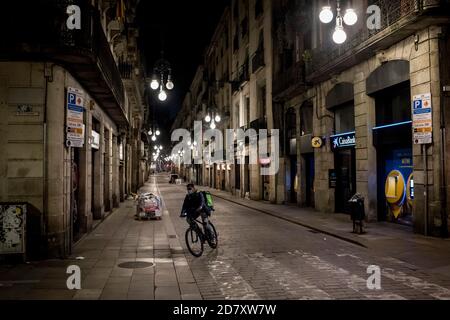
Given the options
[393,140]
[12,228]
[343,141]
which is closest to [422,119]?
[393,140]

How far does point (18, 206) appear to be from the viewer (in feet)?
31.8

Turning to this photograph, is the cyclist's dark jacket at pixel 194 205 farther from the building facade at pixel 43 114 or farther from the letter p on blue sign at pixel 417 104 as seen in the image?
the letter p on blue sign at pixel 417 104

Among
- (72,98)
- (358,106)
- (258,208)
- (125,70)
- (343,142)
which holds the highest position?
(125,70)

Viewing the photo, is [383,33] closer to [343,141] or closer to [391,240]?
[343,141]

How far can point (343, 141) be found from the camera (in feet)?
62.6

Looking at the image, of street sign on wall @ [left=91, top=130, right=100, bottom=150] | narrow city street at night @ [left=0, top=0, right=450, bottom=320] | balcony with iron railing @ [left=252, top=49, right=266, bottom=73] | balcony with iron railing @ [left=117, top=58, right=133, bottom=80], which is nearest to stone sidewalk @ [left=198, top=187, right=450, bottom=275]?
narrow city street at night @ [left=0, top=0, right=450, bottom=320]

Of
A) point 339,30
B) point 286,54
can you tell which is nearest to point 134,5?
point 286,54

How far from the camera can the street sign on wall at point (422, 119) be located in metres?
12.9

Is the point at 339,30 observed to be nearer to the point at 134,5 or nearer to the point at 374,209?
the point at 374,209

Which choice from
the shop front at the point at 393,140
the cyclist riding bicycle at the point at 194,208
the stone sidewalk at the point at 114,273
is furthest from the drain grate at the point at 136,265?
the shop front at the point at 393,140

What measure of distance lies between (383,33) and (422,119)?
3349 millimetres

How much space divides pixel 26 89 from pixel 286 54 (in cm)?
1821

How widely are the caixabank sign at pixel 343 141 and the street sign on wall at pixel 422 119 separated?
4835 millimetres

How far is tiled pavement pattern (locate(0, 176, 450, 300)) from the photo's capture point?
23.3 feet
